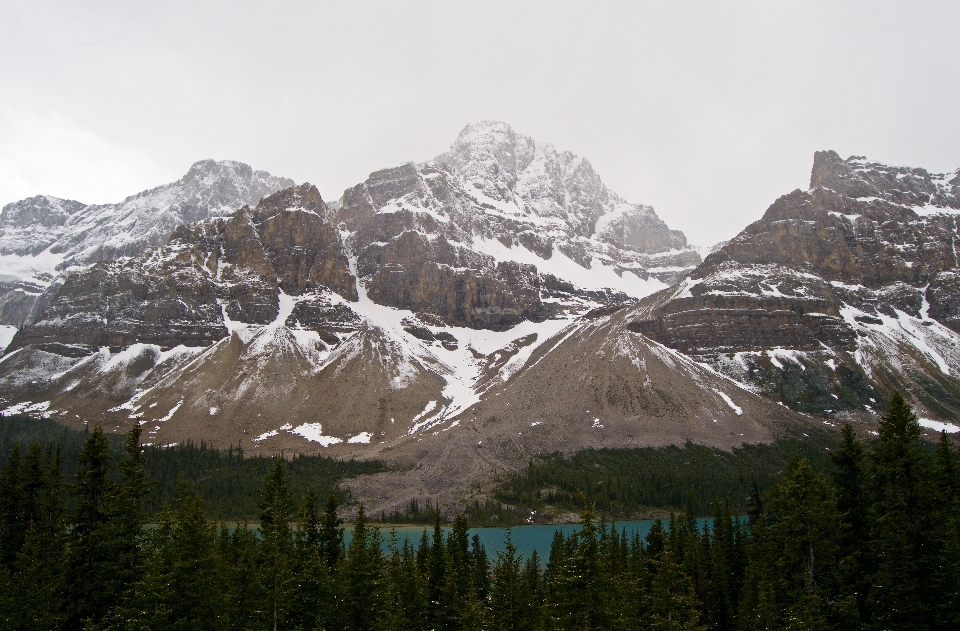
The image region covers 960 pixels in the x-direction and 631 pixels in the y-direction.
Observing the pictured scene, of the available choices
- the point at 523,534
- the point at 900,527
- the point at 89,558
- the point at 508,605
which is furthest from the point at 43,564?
the point at 523,534

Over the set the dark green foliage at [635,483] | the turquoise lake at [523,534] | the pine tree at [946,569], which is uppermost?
the pine tree at [946,569]

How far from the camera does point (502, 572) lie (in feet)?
154

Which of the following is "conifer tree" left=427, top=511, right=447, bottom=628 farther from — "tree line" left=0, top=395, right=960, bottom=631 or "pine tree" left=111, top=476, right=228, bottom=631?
"pine tree" left=111, top=476, right=228, bottom=631

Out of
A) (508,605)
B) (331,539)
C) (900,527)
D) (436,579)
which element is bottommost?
(436,579)

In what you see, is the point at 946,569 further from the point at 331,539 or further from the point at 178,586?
the point at 331,539

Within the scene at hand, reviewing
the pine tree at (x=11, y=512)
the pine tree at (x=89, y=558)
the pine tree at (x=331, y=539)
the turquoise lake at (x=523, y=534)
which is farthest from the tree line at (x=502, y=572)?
the turquoise lake at (x=523, y=534)

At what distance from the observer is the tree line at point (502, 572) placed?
36.2 meters

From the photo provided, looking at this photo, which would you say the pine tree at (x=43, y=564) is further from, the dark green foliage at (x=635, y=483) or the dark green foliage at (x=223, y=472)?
the dark green foliage at (x=635, y=483)

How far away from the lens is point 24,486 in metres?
53.6

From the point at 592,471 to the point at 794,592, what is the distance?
15652 centimetres

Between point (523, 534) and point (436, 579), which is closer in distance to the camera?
point (436, 579)

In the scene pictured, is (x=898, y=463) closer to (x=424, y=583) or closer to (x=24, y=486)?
(x=424, y=583)

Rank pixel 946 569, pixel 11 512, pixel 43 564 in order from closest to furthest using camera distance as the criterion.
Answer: pixel 946 569, pixel 43 564, pixel 11 512

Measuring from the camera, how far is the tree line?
36219 millimetres
